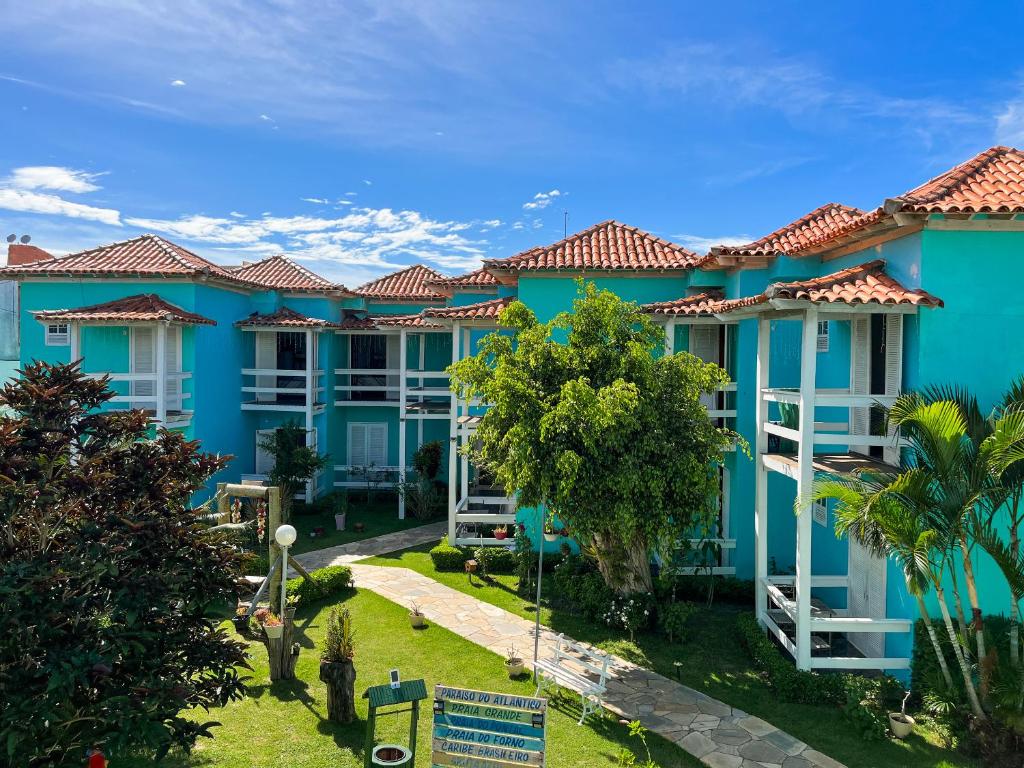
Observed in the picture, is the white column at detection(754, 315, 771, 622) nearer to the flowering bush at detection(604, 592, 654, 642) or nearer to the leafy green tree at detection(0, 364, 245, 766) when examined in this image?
the flowering bush at detection(604, 592, 654, 642)

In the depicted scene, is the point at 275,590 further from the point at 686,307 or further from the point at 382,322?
the point at 382,322

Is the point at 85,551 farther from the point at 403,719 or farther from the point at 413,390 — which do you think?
the point at 413,390

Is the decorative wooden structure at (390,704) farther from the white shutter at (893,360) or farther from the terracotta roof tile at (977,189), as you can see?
the terracotta roof tile at (977,189)

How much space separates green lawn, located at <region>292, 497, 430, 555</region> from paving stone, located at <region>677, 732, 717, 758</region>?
12.7m

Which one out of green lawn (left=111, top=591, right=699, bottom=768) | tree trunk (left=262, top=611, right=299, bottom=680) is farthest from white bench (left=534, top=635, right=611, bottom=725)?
tree trunk (left=262, top=611, right=299, bottom=680)

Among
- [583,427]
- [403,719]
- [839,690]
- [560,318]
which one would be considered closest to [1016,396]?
[839,690]

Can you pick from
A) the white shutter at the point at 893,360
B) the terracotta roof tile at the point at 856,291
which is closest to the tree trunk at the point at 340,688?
the terracotta roof tile at the point at 856,291

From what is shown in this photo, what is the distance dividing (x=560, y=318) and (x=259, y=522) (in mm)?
11343

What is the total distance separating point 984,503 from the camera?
9.40 metres

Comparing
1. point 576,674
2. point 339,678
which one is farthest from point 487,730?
point 339,678

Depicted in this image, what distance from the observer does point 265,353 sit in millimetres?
24797

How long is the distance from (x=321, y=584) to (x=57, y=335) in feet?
44.7

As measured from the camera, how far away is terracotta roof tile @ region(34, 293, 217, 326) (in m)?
18.7

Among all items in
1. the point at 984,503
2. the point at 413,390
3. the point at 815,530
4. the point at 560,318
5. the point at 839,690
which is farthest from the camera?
the point at 413,390
